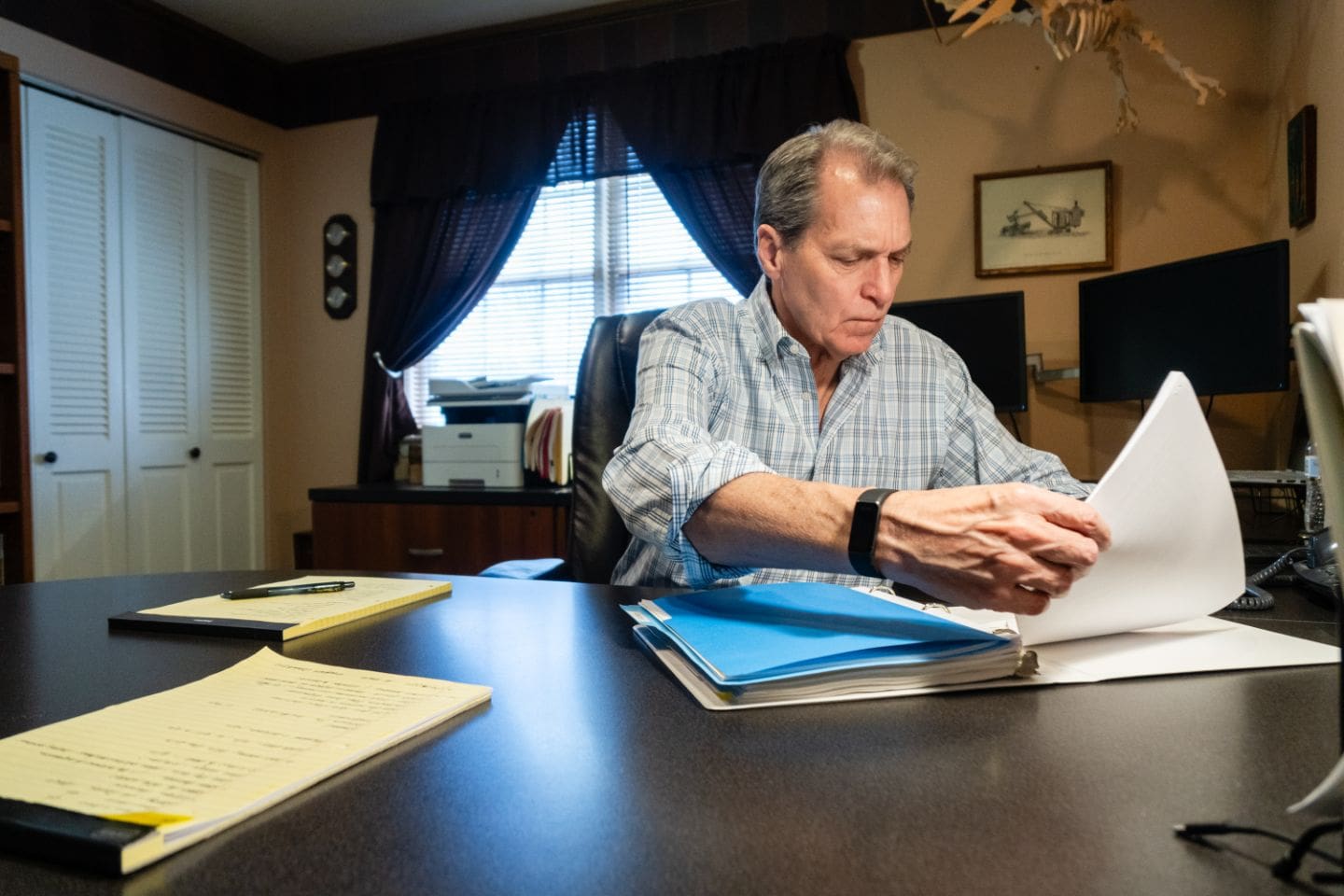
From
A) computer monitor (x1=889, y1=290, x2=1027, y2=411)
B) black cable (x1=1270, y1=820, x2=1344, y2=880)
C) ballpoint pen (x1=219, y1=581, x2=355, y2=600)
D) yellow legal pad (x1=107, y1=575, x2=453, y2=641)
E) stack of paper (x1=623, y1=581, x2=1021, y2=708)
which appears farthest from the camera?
computer monitor (x1=889, y1=290, x2=1027, y2=411)

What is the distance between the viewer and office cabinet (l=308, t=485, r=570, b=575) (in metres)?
2.93

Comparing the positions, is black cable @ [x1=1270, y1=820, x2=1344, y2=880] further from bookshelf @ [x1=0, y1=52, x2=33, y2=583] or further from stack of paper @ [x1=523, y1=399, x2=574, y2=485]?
bookshelf @ [x1=0, y1=52, x2=33, y2=583]

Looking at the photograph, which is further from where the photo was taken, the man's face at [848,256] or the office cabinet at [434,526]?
the office cabinet at [434,526]

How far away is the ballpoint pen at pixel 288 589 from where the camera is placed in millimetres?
1023

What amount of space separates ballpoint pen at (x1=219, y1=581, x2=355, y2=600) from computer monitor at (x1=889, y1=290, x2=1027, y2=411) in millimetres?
1938

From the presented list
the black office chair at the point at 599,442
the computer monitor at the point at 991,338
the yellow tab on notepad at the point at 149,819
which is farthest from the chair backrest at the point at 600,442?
the computer monitor at the point at 991,338

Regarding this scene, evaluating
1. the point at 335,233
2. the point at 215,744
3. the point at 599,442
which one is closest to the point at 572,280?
the point at 335,233

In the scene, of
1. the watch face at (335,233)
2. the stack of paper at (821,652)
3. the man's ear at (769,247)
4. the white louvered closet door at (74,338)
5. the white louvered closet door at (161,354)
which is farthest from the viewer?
the watch face at (335,233)

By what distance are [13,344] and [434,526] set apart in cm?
136

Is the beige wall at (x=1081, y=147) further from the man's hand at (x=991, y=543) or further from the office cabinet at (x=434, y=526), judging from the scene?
the man's hand at (x=991, y=543)

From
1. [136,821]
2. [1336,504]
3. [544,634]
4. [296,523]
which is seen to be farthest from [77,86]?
[1336,504]

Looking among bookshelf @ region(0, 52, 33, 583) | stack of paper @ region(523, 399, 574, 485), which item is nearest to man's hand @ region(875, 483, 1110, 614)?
stack of paper @ region(523, 399, 574, 485)

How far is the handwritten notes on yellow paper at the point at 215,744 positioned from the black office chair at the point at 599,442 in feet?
2.76

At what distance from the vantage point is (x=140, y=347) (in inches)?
136
